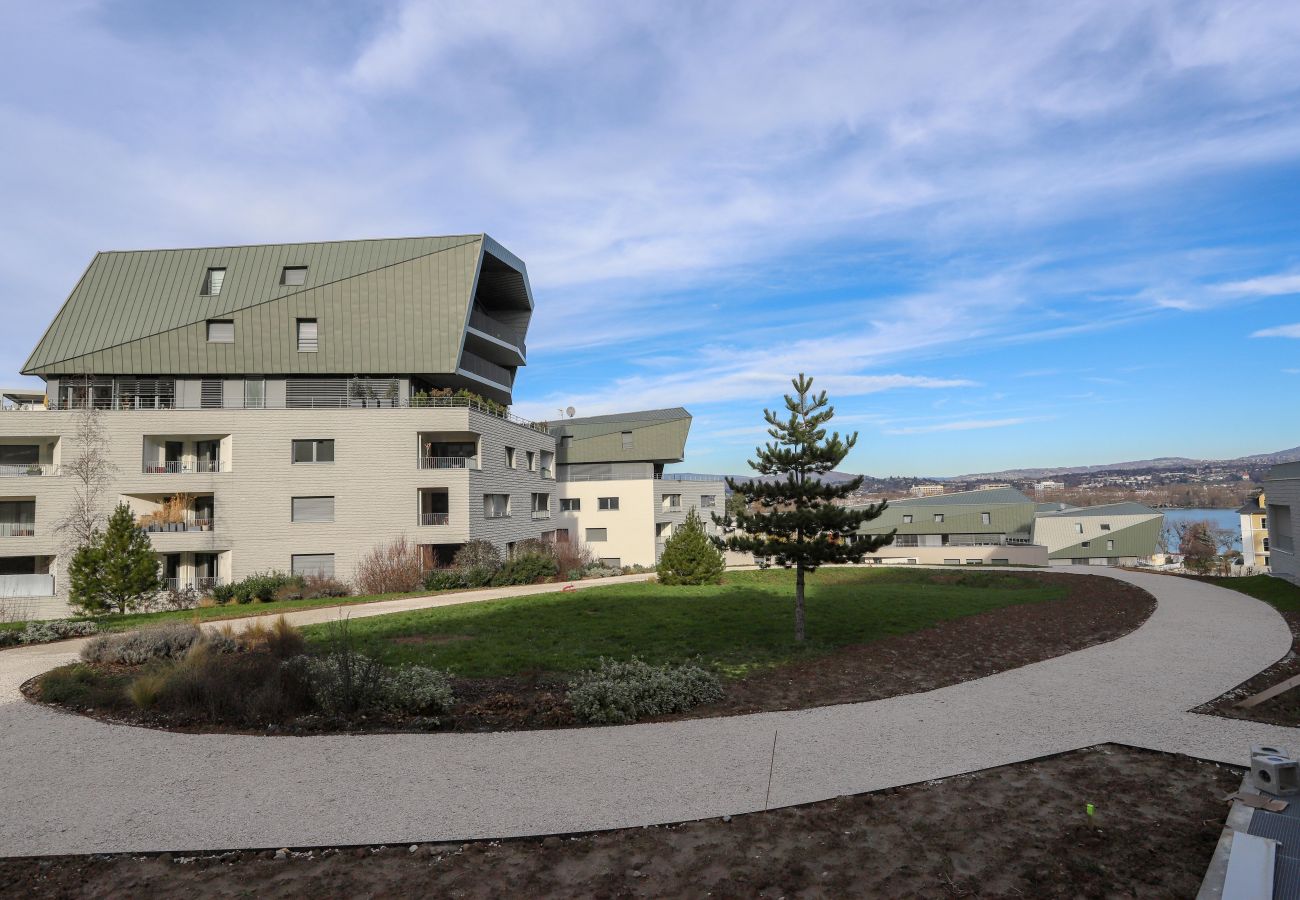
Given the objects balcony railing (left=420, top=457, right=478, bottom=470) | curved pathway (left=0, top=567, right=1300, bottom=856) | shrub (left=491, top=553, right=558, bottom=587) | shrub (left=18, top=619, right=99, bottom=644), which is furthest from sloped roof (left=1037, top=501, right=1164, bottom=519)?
shrub (left=18, top=619, right=99, bottom=644)

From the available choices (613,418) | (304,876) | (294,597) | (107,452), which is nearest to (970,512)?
(613,418)

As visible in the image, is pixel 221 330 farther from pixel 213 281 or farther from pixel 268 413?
pixel 268 413

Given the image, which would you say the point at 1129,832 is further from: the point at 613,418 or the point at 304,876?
the point at 613,418

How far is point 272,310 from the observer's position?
3111 cm

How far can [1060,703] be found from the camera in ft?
28.9

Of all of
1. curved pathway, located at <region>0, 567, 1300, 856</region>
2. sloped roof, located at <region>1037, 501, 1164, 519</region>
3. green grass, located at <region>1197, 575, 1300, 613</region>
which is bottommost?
green grass, located at <region>1197, 575, 1300, 613</region>

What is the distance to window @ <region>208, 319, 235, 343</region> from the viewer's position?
31.1 m

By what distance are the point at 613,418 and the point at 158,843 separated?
45.7 m

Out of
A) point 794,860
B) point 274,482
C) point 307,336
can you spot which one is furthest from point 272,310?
point 794,860

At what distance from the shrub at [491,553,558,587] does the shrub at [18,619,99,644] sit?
12.8 metres

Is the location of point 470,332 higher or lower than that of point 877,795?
higher

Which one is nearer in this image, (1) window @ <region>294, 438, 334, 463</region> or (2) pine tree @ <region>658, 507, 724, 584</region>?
(2) pine tree @ <region>658, 507, 724, 584</region>

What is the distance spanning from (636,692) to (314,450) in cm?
2494

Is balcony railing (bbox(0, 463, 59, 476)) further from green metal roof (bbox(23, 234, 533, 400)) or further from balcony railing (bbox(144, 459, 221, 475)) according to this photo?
green metal roof (bbox(23, 234, 533, 400))
